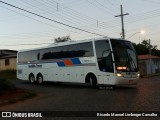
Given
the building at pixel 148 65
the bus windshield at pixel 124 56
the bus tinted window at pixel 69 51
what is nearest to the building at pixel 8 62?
the building at pixel 148 65

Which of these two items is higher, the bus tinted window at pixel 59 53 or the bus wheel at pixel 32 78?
the bus tinted window at pixel 59 53

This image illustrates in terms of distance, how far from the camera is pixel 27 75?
97.2 feet

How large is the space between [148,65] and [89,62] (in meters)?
42.9

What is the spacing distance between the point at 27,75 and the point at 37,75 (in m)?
1.87

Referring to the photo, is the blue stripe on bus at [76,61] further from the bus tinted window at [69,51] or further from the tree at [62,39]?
the tree at [62,39]

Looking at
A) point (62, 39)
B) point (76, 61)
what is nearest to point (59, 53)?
point (76, 61)

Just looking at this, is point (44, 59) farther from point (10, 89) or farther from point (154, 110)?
point (154, 110)

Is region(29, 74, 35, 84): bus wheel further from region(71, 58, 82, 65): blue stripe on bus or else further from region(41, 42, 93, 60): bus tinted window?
region(71, 58, 82, 65): blue stripe on bus

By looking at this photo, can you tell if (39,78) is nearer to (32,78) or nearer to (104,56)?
(32,78)

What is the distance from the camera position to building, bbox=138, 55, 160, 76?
172ft

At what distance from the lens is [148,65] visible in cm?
6238

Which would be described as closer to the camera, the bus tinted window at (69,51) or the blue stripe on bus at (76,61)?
the bus tinted window at (69,51)

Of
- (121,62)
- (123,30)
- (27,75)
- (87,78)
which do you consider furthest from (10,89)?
Answer: (123,30)

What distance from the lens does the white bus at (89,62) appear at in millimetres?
19578
